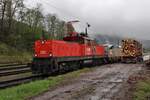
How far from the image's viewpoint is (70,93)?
13.3 metres

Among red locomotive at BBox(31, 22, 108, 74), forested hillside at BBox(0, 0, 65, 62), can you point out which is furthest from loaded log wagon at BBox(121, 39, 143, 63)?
forested hillside at BBox(0, 0, 65, 62)

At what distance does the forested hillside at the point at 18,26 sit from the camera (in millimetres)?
60062

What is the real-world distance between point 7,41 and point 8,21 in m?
4.04

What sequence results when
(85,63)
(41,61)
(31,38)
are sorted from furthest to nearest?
(31,38), (85,63), (41,61)

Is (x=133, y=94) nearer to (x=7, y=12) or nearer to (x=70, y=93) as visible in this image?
(x=70, y=93)

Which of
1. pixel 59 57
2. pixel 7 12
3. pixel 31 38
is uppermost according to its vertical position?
pixel 7 12

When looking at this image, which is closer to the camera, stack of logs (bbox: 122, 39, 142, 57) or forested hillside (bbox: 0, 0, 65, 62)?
stack of logs (bbox: 122, 39, 142, 57)

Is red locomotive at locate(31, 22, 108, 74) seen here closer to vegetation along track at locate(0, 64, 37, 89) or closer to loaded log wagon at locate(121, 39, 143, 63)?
vegetation along track at locate(0, 64, 37, 89)

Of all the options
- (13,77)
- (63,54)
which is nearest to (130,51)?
(63,54)

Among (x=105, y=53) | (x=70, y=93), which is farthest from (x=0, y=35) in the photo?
(x=70, y=93)

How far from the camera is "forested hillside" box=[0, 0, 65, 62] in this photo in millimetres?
60062

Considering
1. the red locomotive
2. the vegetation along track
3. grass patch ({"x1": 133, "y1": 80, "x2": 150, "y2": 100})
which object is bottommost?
grass patch ({"x1": 133, "y1": 80, "x2": 150, "y2": 100})

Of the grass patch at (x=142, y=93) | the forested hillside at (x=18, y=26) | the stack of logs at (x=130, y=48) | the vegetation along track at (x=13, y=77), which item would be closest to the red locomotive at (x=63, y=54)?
the vegetation along track at (x=13, y=77)

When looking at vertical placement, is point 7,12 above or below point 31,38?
above
